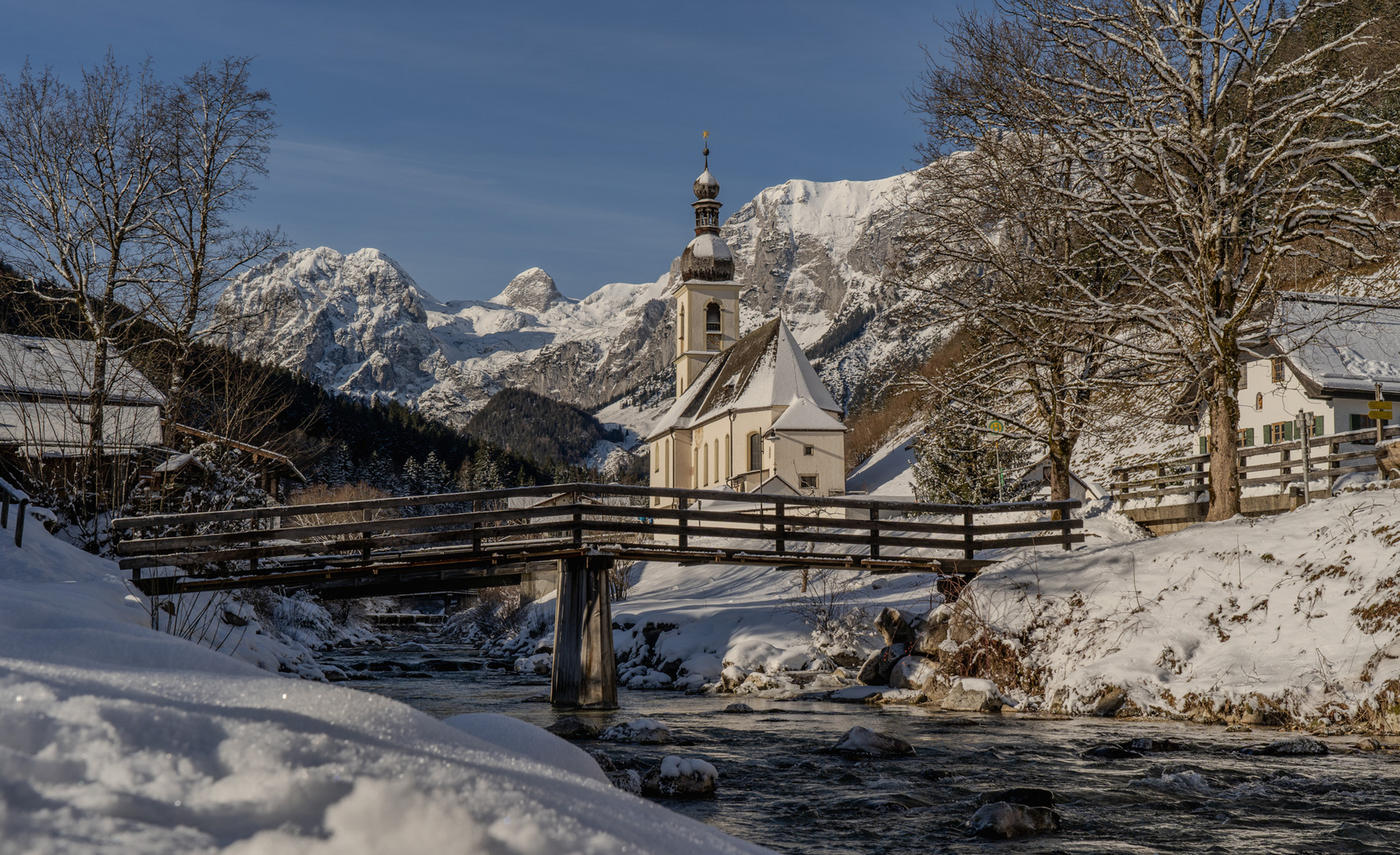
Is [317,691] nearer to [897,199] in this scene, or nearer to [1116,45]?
[1116,45]

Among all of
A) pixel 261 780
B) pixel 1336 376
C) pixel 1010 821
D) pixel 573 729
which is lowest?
pixel 573 729

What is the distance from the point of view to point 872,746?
432 inches

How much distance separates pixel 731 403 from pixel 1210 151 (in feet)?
138

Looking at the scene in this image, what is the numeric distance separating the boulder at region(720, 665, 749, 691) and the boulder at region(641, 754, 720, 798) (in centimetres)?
1085

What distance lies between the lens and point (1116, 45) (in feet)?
58.8

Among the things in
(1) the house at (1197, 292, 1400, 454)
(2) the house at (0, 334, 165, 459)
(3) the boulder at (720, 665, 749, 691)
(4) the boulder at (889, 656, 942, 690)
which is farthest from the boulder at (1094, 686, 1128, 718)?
(1) the house at (1197, 292, 1400, 454)

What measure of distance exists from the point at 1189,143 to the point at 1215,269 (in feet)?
6.70

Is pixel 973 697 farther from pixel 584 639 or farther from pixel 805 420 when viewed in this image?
pixel 805 420

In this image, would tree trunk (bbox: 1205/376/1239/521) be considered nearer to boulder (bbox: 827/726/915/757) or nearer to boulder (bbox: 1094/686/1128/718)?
boulder (bbox: 1094/686/1128/718)

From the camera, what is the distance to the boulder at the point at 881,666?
18312 mm

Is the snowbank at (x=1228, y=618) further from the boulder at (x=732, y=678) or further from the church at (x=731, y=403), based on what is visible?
the church at (x=731, y=403)

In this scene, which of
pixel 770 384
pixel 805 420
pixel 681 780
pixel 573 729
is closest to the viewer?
pixel 681 780

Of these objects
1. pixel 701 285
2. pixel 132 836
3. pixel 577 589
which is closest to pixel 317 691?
pixel 132 836

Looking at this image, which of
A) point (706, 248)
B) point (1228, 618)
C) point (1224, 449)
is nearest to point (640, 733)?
point (1228, 618)
